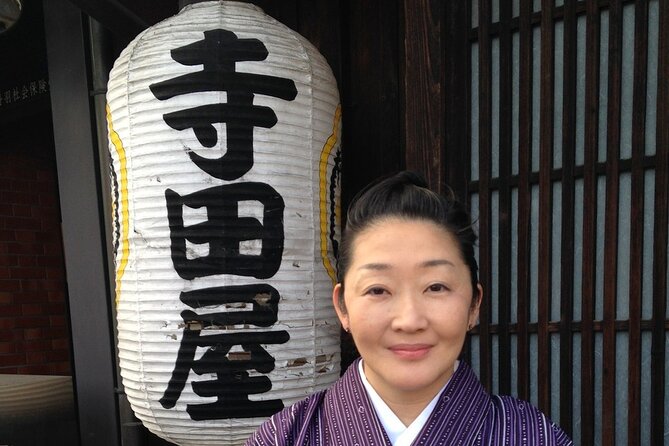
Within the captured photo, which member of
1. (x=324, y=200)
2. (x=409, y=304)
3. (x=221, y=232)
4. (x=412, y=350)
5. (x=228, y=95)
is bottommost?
(x=412, y=350)

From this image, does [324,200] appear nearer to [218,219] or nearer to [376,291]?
[218,219]

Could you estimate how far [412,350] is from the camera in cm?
116

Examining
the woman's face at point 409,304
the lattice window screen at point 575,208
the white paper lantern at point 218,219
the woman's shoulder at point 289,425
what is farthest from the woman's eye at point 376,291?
the lattice window screen at point 575,208

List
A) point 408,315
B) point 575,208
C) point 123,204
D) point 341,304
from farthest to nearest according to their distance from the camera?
point 123,204
point 575,208
point 341,304
point 408,315

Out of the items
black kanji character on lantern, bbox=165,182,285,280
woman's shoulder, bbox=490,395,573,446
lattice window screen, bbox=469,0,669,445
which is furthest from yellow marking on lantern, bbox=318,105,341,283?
woman's shoulder, bbox=490,395,573,446

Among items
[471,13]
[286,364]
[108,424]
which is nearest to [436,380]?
[286,364]

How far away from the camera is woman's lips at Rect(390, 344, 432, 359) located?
1.15 m

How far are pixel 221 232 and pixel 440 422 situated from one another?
1.11 metres

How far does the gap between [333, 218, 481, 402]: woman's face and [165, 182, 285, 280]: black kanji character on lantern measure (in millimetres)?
848

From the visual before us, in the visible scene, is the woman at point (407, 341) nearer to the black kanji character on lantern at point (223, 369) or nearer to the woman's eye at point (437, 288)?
the woman's eye at point (437, 288)

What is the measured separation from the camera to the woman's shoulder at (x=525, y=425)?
126cm

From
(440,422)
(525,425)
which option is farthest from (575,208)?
(440,422)

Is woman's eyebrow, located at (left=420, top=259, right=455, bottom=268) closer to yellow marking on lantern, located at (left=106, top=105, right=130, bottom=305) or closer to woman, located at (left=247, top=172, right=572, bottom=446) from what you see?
woman, located at (left=247, top=172, right=572, bottom=446)

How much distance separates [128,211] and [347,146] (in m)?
1.35
